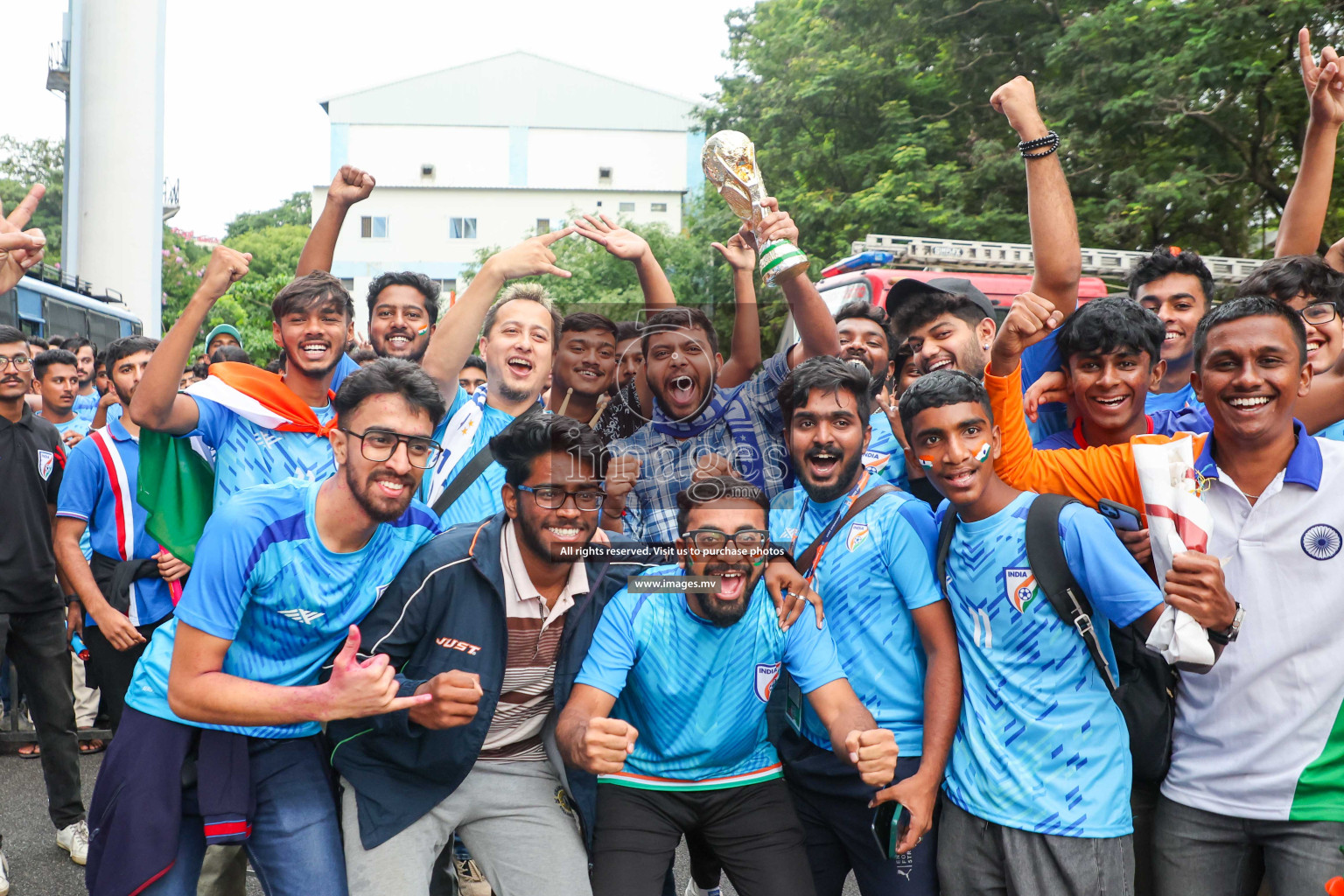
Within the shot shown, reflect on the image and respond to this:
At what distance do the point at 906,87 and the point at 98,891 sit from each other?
14.0 m

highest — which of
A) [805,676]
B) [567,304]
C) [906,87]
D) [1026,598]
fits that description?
[906,87]

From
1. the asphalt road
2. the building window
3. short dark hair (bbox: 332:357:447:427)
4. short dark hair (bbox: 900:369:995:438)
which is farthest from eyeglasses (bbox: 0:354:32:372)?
the building window

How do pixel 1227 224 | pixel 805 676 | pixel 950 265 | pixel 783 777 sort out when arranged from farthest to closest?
pixel 1227 224, pixel 950 265, pixel 783 777, pixel 805 676

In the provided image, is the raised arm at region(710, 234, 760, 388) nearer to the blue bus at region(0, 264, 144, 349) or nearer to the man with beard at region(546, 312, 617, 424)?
the man with beard at region(546, 312, 617, 424)

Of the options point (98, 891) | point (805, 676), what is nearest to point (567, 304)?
point (805, 676)

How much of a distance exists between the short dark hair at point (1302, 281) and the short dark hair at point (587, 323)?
200 centimetres

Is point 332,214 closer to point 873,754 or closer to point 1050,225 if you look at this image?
point 1050,225

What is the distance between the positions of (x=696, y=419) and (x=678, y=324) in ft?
0.97

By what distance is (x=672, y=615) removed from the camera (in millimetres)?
2867

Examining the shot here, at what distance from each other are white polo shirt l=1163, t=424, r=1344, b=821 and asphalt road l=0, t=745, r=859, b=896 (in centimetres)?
219

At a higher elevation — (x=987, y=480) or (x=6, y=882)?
(x=987, y=480)

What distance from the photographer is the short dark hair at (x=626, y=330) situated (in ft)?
9.86

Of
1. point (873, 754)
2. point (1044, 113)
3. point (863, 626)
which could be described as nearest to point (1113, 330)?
point (863, 626)

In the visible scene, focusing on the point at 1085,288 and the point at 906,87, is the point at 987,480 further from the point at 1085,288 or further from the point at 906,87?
the point at 906,87
